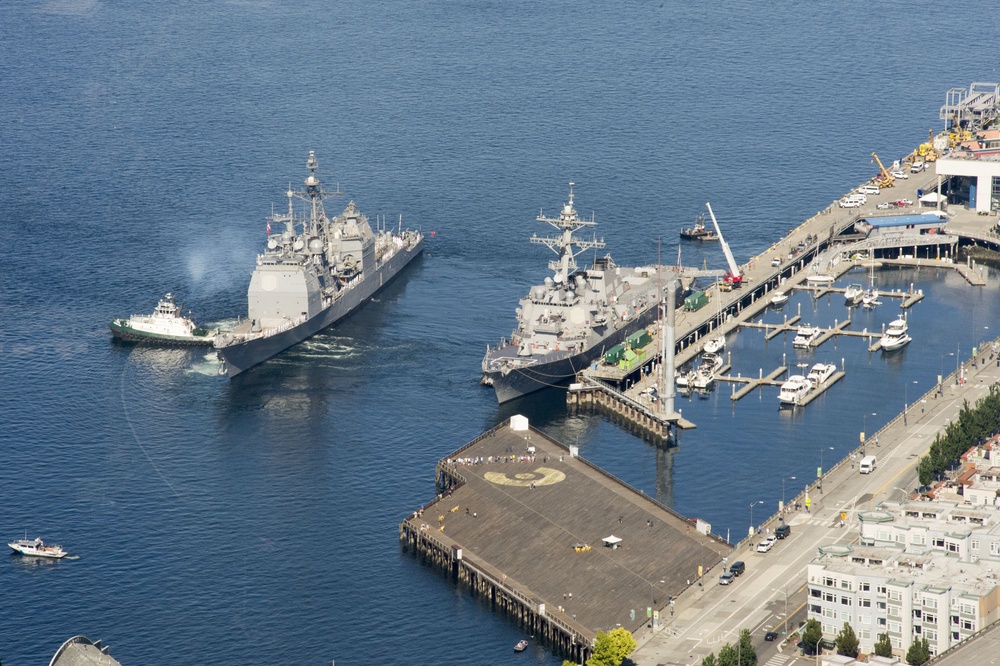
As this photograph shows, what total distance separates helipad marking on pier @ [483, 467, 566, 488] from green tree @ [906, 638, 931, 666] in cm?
4854

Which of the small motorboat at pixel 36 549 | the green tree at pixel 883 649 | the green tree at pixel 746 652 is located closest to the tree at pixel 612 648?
the green tree at pixel 746 652

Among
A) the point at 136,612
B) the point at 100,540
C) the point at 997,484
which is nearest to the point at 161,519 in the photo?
the point at 100,540

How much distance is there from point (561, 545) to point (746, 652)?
30722 millimetres

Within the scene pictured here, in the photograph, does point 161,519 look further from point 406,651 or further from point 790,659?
point 790,659

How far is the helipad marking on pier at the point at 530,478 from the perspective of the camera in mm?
194875

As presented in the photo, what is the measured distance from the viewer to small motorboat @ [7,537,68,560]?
184m

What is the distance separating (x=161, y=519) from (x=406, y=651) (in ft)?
122

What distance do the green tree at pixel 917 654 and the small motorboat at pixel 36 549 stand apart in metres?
79.5

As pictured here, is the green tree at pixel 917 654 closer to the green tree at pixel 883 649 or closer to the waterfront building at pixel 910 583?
the green tree at pixel 883 649

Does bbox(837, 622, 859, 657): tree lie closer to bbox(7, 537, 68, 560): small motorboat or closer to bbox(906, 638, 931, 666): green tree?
bbox(906, 638, 931, 666): green tree

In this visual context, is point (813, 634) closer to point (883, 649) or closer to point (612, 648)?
point (883, 649)

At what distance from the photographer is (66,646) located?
156 m

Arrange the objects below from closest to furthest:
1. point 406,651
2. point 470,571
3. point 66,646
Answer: point 66,646 → point 406,651 → point 470,571

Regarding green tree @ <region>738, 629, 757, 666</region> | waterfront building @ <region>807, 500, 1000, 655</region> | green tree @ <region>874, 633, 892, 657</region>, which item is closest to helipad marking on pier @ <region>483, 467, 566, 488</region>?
waterfront building @ <region>807, 500, 1000, 655</region>
